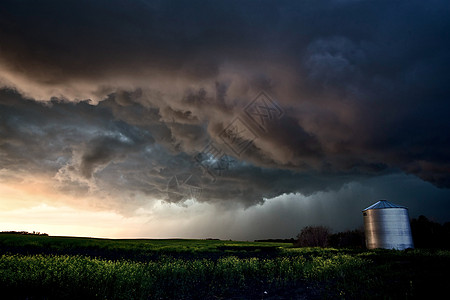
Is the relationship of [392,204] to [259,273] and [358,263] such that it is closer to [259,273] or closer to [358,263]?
[358,263]

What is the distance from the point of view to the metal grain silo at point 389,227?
1599 inches

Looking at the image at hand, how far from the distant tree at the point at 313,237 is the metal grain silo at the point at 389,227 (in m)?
23.7

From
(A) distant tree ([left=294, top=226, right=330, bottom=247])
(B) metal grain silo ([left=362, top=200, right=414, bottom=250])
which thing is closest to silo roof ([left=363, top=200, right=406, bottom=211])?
(B) metal grain silo ([left=362, top=200, right=414, bottom=250])

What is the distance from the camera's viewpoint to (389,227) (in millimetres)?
41531

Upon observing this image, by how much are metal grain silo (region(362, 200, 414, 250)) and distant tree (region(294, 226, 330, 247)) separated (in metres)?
23.7

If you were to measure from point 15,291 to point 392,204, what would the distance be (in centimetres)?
4897

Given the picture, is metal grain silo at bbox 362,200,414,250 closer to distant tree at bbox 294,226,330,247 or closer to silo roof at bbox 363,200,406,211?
silo roof at bbox 363,200,406,211

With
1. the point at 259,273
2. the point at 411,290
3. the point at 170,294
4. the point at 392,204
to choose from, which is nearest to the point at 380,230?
the point at 392,204

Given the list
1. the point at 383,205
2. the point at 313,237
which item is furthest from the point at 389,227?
the point at 313,237

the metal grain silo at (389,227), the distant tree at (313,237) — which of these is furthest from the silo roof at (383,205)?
the distant tree at (313,237)

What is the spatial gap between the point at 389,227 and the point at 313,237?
28326 mm

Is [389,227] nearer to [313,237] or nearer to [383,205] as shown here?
[383,205]

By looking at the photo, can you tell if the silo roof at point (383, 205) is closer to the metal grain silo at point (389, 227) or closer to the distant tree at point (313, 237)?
the metal grain silo at point (389, 227)

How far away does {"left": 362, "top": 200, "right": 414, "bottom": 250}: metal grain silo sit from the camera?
40625 millimetres
